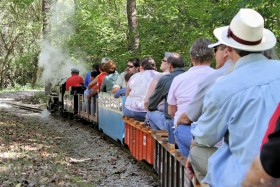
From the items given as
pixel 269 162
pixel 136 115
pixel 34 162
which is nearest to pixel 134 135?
pixel 136 115

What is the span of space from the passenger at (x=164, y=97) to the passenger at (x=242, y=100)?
3338 mm

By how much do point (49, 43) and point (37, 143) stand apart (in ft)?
68.9

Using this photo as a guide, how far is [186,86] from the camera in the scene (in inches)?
226

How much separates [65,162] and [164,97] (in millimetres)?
2828

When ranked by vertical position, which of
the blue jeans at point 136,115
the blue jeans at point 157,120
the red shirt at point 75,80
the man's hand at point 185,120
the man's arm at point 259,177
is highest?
the man's arm at point 259,177

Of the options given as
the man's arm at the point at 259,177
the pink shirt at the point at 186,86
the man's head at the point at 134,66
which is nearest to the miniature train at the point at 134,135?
the pink shirt at the point at 186,86

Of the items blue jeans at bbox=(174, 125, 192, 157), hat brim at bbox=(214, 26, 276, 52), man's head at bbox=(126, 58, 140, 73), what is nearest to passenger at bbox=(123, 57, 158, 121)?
man's head at bbox=(126, 58, 140, 73)

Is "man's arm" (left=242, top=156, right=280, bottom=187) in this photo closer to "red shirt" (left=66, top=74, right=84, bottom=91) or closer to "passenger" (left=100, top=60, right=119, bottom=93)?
"passenger" (left=100, top=60, right=119, bottom=93)

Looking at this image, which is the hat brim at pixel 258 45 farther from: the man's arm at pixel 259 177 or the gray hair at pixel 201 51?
the gray hair at pixel 201 51

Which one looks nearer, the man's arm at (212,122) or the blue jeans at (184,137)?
the man's arm at (212,122)

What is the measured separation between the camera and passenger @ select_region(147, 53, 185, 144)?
7055 millimetres

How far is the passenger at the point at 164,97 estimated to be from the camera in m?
7.05

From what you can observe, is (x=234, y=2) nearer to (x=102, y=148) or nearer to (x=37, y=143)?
(x=102, y=148)

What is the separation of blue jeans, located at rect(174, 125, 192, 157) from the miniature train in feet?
0.40
